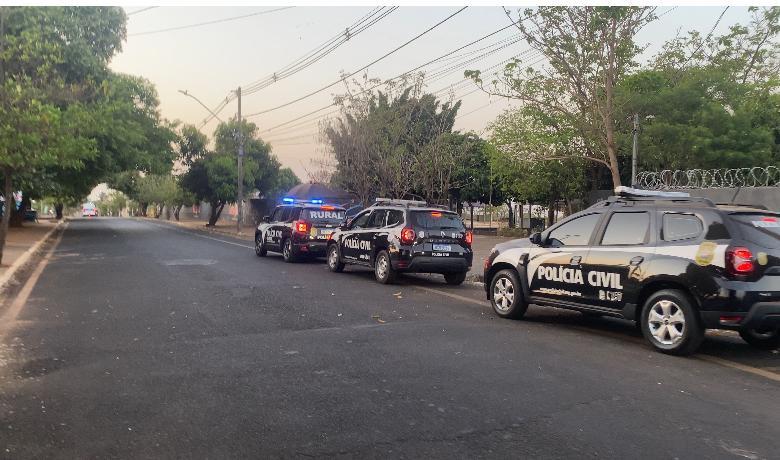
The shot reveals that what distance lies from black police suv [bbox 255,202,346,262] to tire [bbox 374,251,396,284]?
4.64 meters

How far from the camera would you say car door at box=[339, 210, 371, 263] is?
1402 centimetres

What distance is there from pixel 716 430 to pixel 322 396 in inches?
115

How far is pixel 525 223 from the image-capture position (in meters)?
45.5

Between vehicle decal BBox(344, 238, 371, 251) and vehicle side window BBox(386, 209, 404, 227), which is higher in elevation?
vehicle side window BBox(386, 209, 404, 227)

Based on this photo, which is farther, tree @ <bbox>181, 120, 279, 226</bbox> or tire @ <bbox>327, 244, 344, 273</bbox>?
tree @ <bbox>181, 120, 279, 226</bbox>

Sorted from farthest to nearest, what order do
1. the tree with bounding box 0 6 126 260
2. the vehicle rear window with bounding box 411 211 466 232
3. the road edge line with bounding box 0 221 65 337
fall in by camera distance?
the tree with bounding box 0 6 126 260 < the vehicle rear window with bounding box 411 211 466 232 < the road edge line with bounding box 0 221 65 337

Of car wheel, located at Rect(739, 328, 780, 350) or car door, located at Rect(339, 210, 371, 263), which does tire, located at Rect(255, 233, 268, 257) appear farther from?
car wheel, located at Rect(739, 328, 780, 350)

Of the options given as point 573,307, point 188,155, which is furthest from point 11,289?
point 188,155

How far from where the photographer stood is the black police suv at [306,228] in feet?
57.6

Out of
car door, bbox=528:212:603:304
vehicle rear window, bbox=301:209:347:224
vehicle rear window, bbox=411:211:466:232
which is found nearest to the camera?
car door, bbox=528:212:603:304

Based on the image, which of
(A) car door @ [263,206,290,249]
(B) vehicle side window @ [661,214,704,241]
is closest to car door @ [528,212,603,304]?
(B) vehicle side window @ [661,214,704,241]

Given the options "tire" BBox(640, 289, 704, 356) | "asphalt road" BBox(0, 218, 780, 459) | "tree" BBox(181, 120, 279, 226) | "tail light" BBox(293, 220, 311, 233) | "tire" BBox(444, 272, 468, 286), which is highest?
"tree" BBox(181, 120, 279, 226)

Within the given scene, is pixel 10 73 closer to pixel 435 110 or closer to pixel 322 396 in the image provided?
pixel 322 396

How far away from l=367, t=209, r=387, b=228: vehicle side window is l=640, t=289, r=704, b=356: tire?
6987 millimetres
